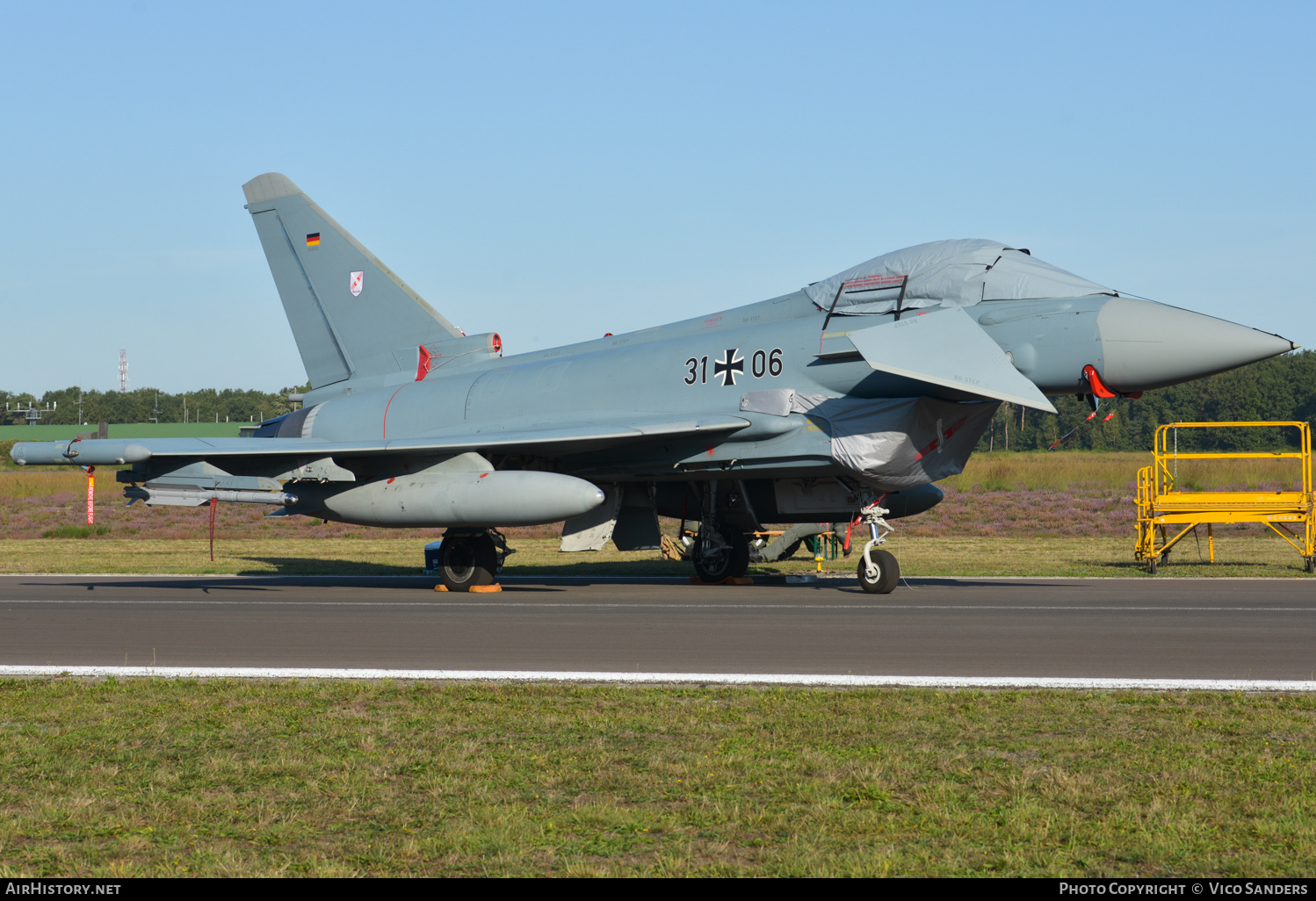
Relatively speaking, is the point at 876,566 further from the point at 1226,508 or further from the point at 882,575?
the point at 1226,508

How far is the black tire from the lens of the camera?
1617 centimetres

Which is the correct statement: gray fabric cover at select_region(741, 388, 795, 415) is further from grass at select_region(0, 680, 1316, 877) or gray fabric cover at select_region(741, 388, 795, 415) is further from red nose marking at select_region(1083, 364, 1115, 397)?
grass at select_region(0, 680, 1316, 877)

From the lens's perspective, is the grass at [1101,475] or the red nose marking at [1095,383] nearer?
the red nose marking at [1095,383]

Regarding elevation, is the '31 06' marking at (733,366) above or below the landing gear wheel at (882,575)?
above

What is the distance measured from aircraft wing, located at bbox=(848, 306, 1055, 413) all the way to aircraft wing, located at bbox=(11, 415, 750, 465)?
7.13 ft

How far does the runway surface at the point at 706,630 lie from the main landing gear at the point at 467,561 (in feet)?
1.73

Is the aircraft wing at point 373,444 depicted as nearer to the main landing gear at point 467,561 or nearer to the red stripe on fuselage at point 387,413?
the main landing gear at point 467,561

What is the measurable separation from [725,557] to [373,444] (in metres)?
5.45

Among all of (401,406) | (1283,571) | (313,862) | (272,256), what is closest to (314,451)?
(401,406)

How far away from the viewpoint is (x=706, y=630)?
35.1 feet

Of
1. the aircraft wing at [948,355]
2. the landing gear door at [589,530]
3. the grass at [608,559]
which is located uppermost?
the aircraft wing at [948,355]

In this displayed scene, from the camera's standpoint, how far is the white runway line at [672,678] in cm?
743

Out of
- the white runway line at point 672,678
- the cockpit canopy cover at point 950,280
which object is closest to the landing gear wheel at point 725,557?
the cockpit canopy cover at point 950,280
